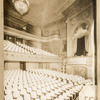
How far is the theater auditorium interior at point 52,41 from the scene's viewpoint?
1.74 metres

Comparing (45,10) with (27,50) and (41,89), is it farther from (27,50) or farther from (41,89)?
(41,89)

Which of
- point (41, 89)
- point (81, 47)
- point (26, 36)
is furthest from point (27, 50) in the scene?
point (81, 47)

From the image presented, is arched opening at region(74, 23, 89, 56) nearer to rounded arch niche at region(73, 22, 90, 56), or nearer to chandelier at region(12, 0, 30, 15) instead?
rounded arch niche at region(73, 22, 90, 56)

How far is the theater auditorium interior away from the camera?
174 centimetres

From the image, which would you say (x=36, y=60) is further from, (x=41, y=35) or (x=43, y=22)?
(x=43, y=22)

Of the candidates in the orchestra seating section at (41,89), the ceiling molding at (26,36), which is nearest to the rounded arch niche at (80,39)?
the ceiling molding at (26,36)

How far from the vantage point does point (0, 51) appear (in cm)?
108

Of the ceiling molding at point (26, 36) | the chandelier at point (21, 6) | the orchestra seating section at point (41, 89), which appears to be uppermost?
the chandelier at point (21, 6)

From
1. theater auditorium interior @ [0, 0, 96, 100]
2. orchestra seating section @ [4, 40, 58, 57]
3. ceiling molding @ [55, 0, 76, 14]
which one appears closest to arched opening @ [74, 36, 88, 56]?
theater auditorium interior @ [0, 0, 96, 100]

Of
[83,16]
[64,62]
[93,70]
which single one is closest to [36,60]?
[64,62]

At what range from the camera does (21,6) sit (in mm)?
1668

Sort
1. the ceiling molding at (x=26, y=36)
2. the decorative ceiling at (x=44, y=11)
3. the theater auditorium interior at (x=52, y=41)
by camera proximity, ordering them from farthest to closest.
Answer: the decorative ceiling at (x=44, y=11)
the theater auditorium interior at (x=52, y=41)
the ceiling molding at (x=26, y=36)

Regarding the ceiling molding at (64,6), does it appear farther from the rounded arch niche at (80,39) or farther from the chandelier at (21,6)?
the chandelier at (21,6)

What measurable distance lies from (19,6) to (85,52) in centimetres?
175
